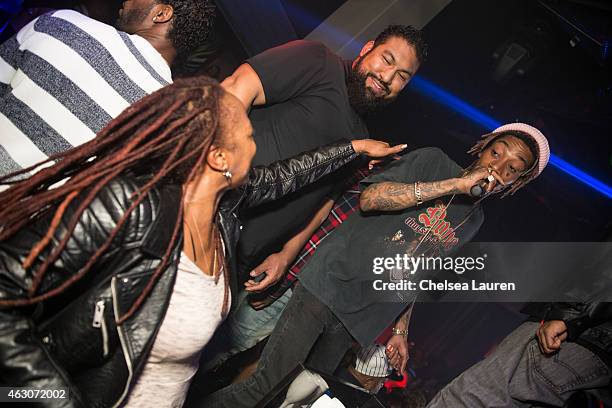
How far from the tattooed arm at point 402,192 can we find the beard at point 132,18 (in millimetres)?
1380

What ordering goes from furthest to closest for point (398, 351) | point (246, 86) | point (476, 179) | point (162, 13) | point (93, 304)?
point (398, 351) < point (476, 179) < point (246, 86) < point (162, 13) < point (93, 304)

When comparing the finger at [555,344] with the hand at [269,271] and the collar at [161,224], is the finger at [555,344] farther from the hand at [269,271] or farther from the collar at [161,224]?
the collar at [161,224]

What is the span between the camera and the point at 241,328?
251 centimetres

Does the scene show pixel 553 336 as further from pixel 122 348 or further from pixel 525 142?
pixel 122 348

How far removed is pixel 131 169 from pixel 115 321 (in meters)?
0.42

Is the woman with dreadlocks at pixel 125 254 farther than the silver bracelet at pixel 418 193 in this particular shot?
No

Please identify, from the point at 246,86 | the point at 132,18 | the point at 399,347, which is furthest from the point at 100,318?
the point at 399,347

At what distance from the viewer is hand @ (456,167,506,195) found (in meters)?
2.33

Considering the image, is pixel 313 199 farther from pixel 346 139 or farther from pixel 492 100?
pixel 492 100

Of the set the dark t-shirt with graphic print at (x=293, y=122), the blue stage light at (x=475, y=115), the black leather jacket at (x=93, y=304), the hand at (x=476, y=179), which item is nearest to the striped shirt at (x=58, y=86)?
the black leather jacket at (x=93, y=304)

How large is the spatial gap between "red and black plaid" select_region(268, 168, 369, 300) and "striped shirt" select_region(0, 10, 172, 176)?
1.37 metres

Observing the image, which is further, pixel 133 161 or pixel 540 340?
pixel 540 340

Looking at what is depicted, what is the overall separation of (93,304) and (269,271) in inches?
51.1

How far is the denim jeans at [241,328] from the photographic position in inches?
96.8
